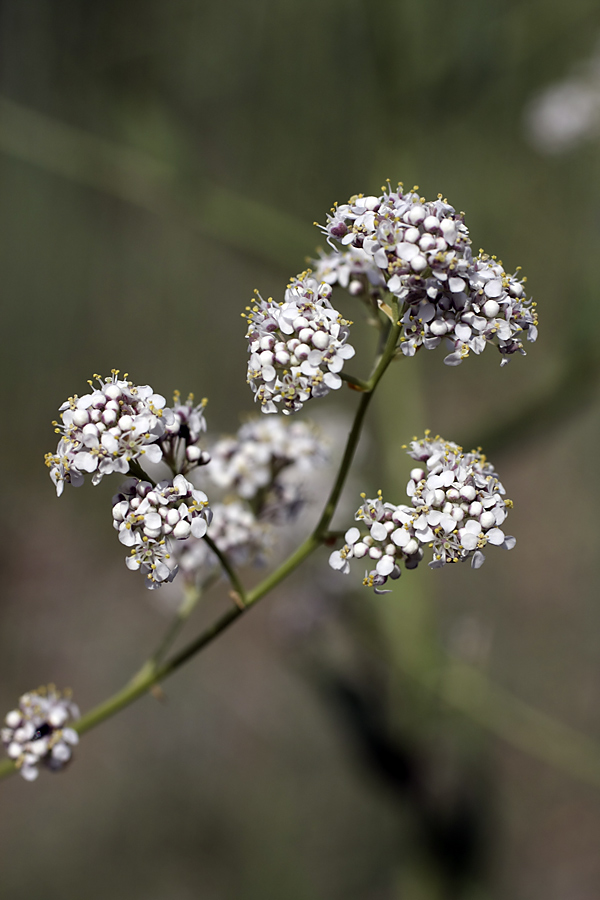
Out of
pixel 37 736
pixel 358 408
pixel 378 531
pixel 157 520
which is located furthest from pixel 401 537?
pixel 37 736

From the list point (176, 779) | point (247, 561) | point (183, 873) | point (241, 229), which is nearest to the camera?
point (247, 561)

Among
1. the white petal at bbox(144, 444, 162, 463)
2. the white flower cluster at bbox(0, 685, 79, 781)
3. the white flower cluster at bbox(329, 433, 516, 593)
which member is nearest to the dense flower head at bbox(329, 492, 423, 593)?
the white flower cluster at bbox(329, 433, 516, 593)

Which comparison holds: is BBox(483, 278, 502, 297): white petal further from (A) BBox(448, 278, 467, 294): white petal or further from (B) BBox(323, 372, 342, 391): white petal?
(B) BBox(323, 372, 342, 391): white petal

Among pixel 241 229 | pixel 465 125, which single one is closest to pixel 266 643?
pixel 241 229

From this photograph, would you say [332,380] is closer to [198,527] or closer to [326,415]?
[198,527]

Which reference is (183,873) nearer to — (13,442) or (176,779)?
(176,779)
